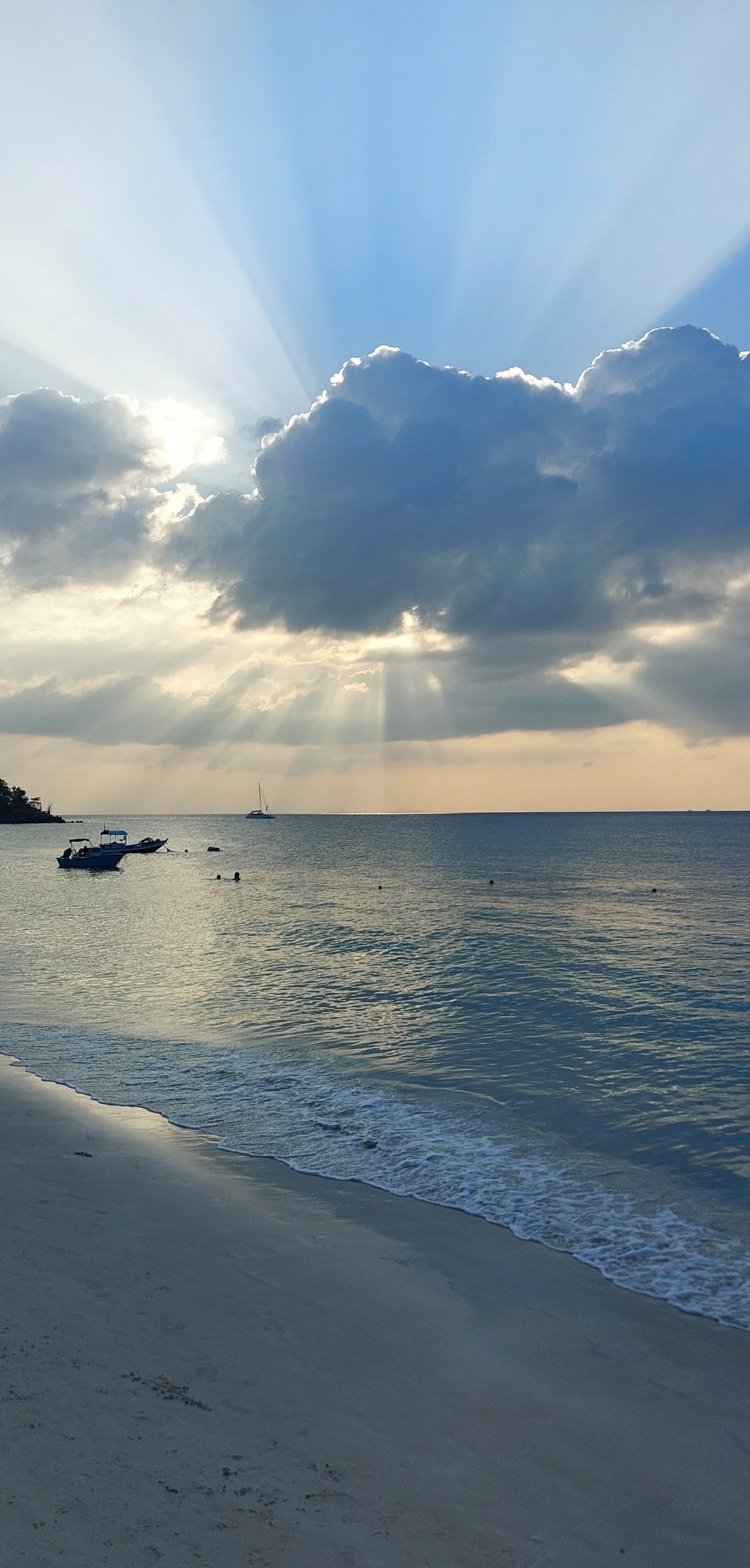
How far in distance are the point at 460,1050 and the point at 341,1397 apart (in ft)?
47.5

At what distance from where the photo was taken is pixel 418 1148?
1531 cm

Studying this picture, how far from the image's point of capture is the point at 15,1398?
23.5 ft

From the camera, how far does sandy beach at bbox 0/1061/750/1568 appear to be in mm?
6152

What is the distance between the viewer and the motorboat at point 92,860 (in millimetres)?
96625

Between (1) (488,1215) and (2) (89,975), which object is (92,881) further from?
(1) (488,1215)

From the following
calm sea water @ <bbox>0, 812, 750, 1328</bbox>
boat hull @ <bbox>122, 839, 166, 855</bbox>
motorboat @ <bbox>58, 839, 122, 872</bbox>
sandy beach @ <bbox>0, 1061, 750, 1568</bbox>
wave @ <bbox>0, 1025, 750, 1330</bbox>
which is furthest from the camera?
boat hull @ <bbox>122, 839, 166, 855</bbox>

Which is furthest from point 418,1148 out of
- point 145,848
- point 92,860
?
point 145,848

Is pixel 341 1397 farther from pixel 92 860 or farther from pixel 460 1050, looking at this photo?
pixel 92 860

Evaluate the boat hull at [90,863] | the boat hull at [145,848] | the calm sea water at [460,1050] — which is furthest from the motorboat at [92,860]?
the calm sea water at [460,1050]

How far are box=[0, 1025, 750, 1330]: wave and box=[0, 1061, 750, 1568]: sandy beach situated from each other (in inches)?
29.3

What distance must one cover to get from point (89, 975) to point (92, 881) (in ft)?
180

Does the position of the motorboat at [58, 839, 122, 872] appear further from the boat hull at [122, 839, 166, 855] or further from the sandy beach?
the sandy beach

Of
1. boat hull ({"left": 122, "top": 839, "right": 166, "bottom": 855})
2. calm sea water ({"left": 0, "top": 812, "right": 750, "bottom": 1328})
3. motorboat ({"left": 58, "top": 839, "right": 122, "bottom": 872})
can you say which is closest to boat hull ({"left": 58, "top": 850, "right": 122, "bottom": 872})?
motorboat ({"left": 58, "top": 839, "right": 122, "bottom": 872})

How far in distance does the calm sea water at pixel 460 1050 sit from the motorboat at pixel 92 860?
40985 millimetres
